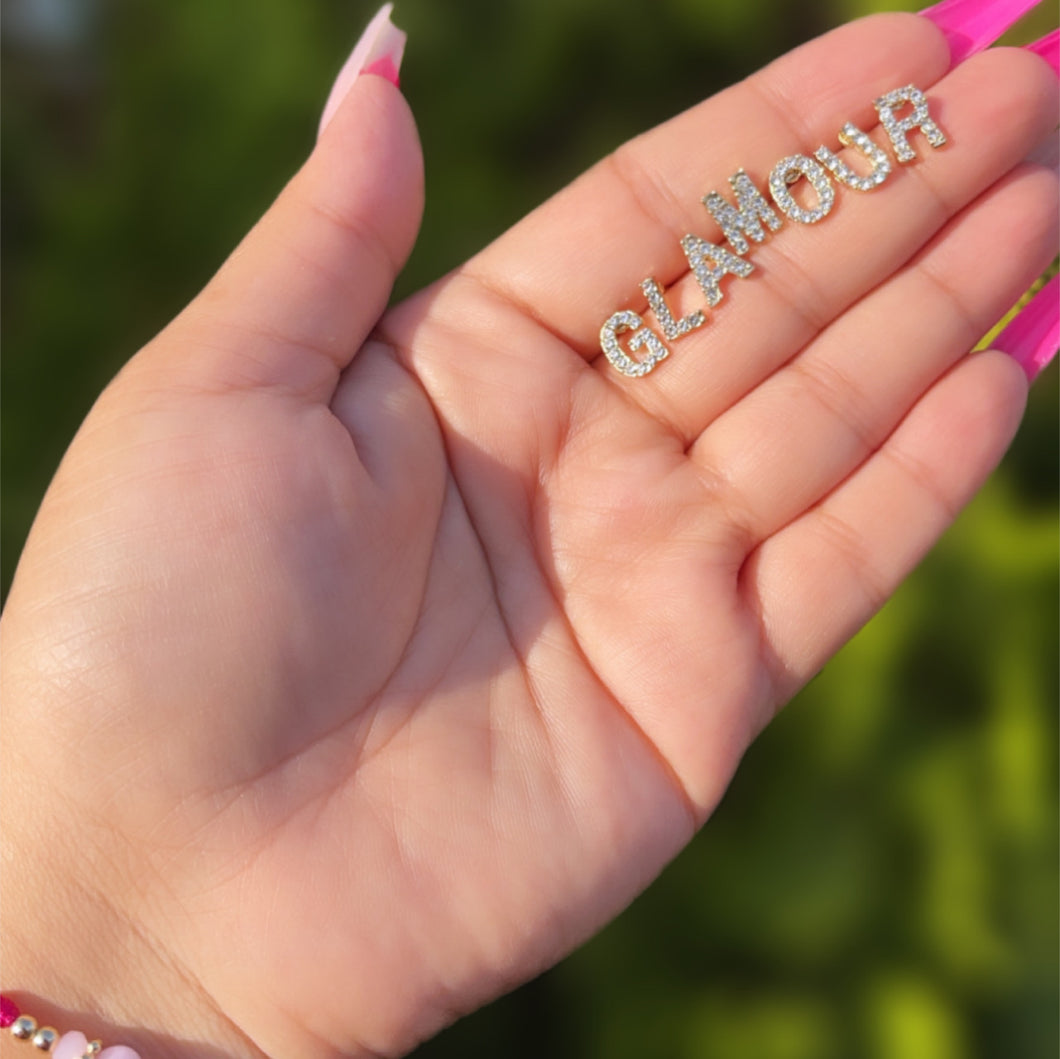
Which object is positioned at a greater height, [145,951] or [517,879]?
[145,951]

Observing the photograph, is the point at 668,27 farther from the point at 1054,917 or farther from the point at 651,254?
the point at 1054,917

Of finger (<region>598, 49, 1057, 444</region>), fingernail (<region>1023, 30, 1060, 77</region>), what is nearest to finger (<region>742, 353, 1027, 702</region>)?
finger (<region>598, 49, 1057, 444</region>)

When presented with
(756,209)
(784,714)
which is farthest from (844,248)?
(784,714)

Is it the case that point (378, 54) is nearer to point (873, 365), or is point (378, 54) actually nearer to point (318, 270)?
point (318, 270)

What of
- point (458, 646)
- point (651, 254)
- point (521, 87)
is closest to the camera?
point (458, 646)

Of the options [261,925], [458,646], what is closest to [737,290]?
[458,646]

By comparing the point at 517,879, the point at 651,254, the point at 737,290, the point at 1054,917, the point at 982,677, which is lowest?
the point at 1054,917
